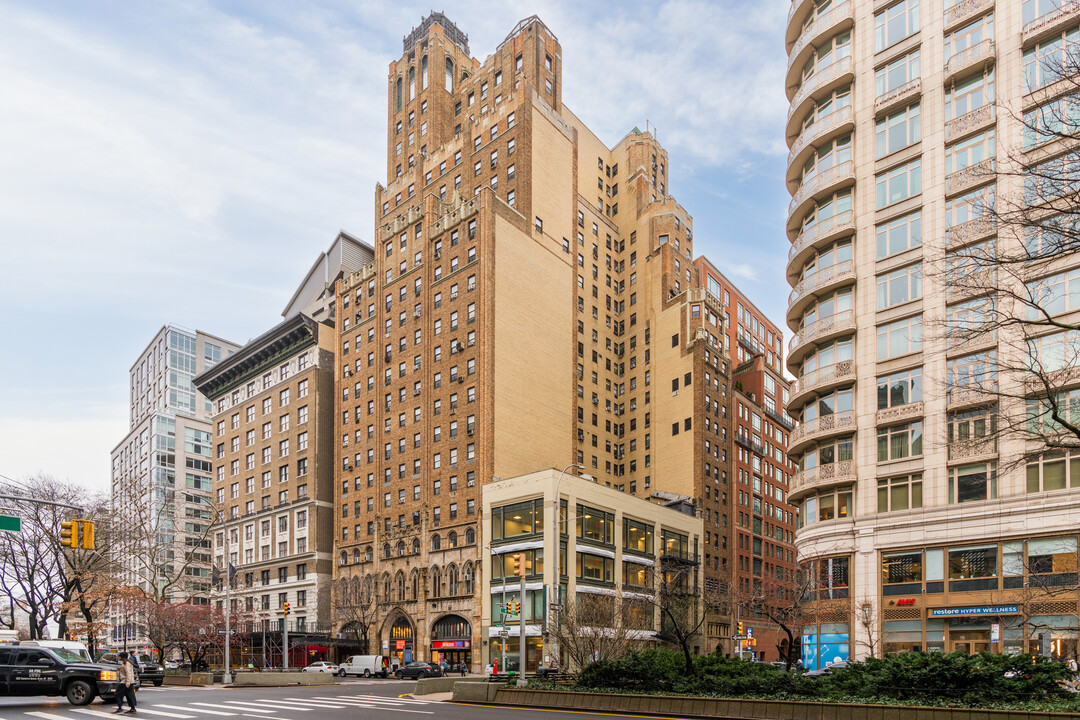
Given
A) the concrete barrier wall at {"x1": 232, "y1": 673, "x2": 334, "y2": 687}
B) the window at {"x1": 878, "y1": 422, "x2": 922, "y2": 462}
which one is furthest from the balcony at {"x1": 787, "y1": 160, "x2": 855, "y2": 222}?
the concrete barrier wall at {"x1": 232, "y1": 673, "x2": 334, "y2": 687}

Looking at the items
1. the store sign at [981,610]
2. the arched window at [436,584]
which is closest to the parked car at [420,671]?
the arched window at [436,584]

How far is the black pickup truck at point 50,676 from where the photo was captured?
89.3 feet

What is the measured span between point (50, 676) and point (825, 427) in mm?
Result: 38931

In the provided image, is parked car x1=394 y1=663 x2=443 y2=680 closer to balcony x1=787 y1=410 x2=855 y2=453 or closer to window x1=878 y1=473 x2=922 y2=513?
balcony x1=787 y1=410 x2=855 y2=453

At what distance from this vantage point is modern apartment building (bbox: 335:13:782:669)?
82875mm

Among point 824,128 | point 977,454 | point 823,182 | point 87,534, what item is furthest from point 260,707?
point 824,128

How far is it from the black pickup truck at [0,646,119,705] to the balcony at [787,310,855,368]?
3918 cm

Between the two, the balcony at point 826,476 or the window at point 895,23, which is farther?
the window at point 895,23

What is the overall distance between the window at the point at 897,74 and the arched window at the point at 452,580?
52.1 metres

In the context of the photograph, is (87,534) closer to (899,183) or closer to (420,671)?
(420,671)

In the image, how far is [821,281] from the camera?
51.9 metres

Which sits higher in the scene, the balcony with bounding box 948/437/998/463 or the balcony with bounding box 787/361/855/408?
the balcony with bounding box 787/361/855/408

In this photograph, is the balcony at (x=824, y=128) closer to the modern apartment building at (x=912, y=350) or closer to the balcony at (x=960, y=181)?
the modern apartment building at (x=912, y=350)

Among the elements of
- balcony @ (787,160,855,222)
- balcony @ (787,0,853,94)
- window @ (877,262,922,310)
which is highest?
balcony @ (787,0,853,94)
